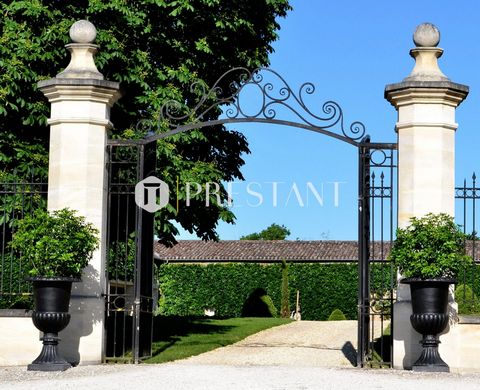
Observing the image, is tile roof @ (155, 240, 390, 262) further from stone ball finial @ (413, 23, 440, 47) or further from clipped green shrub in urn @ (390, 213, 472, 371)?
clipped green shrub in urn @ (390, 213, 472, 371)

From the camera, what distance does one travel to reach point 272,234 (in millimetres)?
68250

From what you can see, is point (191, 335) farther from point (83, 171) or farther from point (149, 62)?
point (83, 171)

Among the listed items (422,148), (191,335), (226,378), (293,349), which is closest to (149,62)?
(191,335)

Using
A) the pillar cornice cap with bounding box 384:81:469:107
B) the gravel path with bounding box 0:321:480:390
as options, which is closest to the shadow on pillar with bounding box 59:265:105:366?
the gravel path with bounding box 0:321:480:390

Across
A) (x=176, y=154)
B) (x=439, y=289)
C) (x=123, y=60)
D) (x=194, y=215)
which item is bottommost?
(x=439, y=289)

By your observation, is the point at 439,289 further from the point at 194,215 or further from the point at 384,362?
the point at 194,215

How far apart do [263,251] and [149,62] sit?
28494 millimetres

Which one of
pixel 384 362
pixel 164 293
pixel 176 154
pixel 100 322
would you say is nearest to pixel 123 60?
pixel 176 154

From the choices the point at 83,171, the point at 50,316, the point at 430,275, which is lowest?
the point at 50,316

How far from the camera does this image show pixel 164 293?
38.1 meters

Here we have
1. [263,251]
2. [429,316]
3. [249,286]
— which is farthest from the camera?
[263,251]

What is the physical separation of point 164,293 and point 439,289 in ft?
89.9

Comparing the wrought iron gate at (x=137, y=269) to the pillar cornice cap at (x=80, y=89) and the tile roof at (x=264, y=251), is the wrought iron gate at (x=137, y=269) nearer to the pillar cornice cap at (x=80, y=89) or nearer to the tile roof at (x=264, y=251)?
the pillar cornice cap at (x=80, y=89)

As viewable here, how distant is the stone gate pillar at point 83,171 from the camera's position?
12.3m
